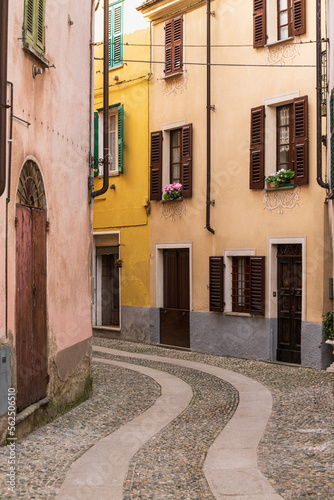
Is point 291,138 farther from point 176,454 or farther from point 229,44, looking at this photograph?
point 176,454

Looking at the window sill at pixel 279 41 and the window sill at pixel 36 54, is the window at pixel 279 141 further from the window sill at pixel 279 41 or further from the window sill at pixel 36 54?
the window sill at pixel 36 54

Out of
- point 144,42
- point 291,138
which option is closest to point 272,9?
point 291,138

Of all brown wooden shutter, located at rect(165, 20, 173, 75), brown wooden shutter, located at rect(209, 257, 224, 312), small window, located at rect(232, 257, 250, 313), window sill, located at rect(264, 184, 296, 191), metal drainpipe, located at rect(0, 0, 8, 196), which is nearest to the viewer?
metal drainpipe, located at rect(0, 0, 8, 196)

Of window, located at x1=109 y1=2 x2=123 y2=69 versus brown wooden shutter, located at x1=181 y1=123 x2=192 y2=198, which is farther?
window, located at x1=109 y1=2 x2=123 y2=69

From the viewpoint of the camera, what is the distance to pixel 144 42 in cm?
1794

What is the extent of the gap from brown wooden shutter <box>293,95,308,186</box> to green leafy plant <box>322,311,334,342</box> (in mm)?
2655

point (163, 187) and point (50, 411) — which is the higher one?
point (163, 187)

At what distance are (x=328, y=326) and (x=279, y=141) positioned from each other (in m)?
4.08

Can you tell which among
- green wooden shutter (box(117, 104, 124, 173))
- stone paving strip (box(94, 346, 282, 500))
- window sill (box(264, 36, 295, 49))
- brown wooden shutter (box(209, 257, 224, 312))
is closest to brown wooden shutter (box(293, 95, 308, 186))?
window sill (box(264, 36, 295, 49))

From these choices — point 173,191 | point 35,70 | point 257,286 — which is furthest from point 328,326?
point 35,70

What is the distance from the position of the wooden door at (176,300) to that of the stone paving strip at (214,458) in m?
6.66

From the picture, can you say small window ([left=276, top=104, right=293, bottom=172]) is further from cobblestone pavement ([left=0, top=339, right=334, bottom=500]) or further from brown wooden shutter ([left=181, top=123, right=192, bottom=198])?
cobblestone pavement ([left=0, top=339, right=334, bottom=500])

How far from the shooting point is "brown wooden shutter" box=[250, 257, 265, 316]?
1443 centimetres

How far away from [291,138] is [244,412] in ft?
22.4
